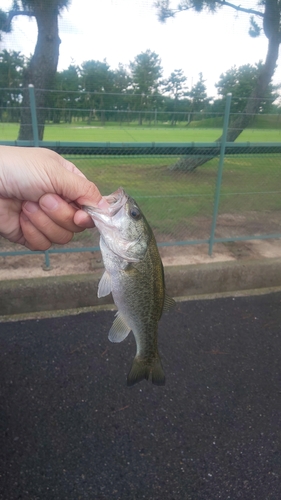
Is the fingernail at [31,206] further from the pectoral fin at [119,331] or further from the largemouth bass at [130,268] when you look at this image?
the pectoral fin at [119,331]

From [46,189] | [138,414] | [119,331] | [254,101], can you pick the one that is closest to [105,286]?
[119,331]

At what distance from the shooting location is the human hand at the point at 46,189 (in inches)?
55.6

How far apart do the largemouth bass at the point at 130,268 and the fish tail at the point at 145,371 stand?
79 mm

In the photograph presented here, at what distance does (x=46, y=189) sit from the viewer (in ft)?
4.74

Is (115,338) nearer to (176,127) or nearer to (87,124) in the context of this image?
(87,124)

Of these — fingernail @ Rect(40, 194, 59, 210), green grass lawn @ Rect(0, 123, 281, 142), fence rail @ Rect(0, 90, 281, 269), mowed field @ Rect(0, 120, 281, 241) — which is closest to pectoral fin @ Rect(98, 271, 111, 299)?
fingernail @ Rect(40, 194, 59, 210)

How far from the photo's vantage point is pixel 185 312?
3.69 m

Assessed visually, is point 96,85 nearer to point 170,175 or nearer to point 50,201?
point 170,175

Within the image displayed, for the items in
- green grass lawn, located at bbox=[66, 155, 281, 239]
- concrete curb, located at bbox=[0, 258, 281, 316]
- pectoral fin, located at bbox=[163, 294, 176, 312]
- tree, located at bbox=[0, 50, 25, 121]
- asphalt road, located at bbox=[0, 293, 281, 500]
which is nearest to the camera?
pectoral fin, located at bbox=[163, 294, 176, 312]

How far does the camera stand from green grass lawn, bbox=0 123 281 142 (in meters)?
4.04

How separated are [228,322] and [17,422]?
2.17 m

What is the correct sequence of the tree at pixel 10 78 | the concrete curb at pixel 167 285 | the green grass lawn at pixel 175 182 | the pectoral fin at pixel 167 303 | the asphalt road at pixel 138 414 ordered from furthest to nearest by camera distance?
the green grass lawn at pixel 175 182 → the tree at pixel 10 78 → the concrete curb at pixel 167 285 → the asphalt road at pixel 138 414 → the pectoral fin at pixel 167 303

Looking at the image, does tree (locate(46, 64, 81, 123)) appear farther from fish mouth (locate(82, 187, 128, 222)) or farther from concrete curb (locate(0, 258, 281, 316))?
fish mouth (locate(82, 187, 128, 222))

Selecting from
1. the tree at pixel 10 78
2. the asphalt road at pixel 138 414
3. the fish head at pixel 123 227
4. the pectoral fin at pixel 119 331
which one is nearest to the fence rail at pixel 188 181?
the tree at pixel 10 78
